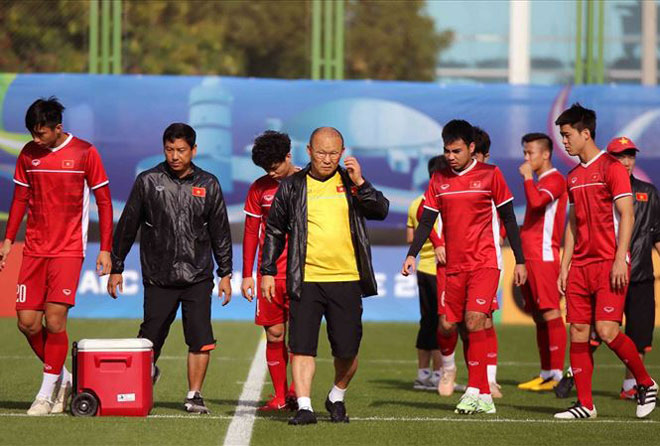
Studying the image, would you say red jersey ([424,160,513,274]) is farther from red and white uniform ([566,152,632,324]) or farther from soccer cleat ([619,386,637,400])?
soccer cleat ([619,386,637,400])

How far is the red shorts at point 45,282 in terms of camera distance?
1031cm

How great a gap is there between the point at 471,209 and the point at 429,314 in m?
2.48

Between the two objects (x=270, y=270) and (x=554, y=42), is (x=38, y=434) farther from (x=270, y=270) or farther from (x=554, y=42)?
(x=554, y=42)

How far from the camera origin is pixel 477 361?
35.4 feet

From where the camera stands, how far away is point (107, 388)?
10062 millimetres

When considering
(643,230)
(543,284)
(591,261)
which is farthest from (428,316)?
(591,261)

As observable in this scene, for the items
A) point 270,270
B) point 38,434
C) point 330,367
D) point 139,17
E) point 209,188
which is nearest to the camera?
point 38,434

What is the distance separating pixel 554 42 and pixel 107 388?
519 inches

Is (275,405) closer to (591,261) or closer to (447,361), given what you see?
(447,361)

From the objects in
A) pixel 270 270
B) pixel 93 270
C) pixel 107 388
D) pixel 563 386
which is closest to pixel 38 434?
pixel 107 388

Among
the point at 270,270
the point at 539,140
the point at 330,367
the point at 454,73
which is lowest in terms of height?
the point at 330,367

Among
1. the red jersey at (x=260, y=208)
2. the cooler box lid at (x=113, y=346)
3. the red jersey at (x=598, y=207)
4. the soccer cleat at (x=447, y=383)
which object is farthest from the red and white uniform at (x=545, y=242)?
the cooler box lid at (x=113, y=346)

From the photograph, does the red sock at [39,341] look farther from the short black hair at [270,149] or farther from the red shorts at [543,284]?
the red shorts at [543,284]

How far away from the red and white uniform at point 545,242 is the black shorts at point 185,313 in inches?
147
